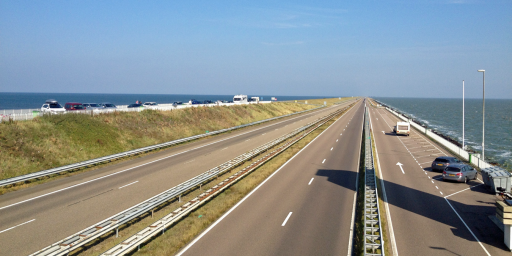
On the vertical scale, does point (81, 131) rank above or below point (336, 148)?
above

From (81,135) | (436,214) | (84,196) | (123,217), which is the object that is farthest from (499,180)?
(81,135)

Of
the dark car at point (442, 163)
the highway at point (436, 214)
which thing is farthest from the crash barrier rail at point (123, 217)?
the dark car at point (442, 163)

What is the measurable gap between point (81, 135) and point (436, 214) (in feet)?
102

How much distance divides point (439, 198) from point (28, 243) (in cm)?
2149

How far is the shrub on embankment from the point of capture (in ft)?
89.9

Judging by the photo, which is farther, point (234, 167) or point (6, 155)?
point (234, 167)

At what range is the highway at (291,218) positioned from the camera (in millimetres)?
13438

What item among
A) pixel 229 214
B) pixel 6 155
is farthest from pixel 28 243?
pixel 6 155

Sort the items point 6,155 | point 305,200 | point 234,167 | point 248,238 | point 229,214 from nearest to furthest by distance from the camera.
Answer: point 248,238 < point 229,214 < point 305,200 < point 6,155 < point 234,167

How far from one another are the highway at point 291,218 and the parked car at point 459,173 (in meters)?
6.47

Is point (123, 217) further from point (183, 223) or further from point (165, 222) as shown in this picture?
point (183, 223)

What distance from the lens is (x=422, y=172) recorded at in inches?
1142

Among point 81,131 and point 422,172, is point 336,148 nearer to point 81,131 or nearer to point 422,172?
point 422,172

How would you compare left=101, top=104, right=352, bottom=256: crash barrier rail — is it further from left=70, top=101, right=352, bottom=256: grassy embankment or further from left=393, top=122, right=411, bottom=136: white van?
left=393, top=122, right=411, bottom=136: white van
